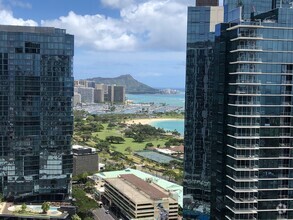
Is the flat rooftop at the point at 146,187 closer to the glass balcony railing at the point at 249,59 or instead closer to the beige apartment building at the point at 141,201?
the beige apartment building at the point at 141,201

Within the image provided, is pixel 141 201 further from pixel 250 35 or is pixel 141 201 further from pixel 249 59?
pixel 250 35

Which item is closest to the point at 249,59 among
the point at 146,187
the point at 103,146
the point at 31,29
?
the point at 31,29

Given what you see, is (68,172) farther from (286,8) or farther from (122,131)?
(122,131)

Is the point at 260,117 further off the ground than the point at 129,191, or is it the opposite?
the point at 260,117

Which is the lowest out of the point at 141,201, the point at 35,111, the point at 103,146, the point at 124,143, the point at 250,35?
the point at 124,143

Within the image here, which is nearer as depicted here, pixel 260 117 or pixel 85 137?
pixel 260 117

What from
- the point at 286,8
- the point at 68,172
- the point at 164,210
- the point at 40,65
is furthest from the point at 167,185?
the point at 286,8
